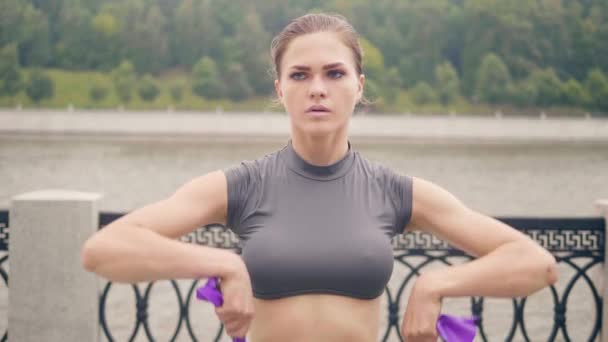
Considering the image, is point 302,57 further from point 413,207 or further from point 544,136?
point 544,136

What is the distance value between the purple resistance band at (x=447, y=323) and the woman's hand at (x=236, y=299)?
0.02 m

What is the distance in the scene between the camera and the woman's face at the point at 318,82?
1.61m

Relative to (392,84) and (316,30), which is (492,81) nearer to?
(392,84)

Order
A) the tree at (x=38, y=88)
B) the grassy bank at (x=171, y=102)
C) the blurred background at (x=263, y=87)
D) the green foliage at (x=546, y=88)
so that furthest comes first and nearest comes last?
the green foliage at (x=546, y=88) < the grassy bank at (x=171, y=102) < the tree at (x=38, y=88) < the blurred background at (x=263, y=87)

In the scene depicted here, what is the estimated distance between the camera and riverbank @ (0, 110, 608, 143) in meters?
44.4

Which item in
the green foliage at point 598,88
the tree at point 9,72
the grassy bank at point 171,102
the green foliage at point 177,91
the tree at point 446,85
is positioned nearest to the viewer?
the tree at point 9,72

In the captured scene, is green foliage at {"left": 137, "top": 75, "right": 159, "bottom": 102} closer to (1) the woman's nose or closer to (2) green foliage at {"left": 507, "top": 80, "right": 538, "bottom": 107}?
(2) green foliage at {"left": 507, "top": 80, "right": 538, "bottom": 107}

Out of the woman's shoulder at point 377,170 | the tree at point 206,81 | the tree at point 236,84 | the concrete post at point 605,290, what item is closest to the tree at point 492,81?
the tree at point 236,84

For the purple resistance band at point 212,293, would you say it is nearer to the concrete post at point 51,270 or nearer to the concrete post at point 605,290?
the concrete post at point 51,270

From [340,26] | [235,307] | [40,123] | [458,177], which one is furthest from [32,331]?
[40,123]

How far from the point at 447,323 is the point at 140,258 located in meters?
0.72

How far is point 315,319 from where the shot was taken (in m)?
1.60

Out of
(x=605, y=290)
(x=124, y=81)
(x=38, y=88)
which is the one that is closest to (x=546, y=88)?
(x=124, y=81)

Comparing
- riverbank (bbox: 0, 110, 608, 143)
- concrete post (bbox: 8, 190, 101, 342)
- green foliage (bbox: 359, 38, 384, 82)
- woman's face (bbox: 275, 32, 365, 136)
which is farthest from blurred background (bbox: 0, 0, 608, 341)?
woman's face (bbox: 275, 32, 365, 136)
